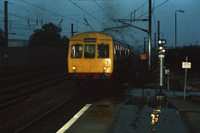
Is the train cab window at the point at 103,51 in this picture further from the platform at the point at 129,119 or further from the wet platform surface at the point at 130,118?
the platform at the point at 129,119

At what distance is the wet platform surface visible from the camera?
6.67 m

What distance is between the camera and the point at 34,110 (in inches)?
378

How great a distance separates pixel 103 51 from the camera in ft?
42.9

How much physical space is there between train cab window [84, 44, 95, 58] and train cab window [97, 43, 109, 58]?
1.19ft

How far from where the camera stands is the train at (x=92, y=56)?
42.5 feet

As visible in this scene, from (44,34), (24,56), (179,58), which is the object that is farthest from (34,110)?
(44,34)

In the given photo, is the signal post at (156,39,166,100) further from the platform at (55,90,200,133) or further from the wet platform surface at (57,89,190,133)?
the platform at (55,90,200,133)

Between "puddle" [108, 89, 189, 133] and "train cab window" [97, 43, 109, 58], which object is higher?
"train cab window" [97, 43, 109, 58]

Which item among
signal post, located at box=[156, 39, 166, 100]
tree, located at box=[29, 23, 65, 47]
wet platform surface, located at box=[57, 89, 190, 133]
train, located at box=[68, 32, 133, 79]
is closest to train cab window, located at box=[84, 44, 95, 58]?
train, located at box=[68, 32, 133, 79]

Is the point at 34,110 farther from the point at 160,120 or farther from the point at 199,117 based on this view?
the point at 199,117

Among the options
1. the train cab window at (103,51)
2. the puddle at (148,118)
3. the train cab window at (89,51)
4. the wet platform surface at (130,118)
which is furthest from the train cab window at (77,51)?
the puddle at (148,118)

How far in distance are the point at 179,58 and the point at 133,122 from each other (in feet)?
116

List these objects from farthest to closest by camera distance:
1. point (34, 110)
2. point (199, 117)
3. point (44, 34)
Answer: point (44, 34), point (34, 110), point (199, 117)

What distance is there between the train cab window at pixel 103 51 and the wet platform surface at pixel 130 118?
3.31m
